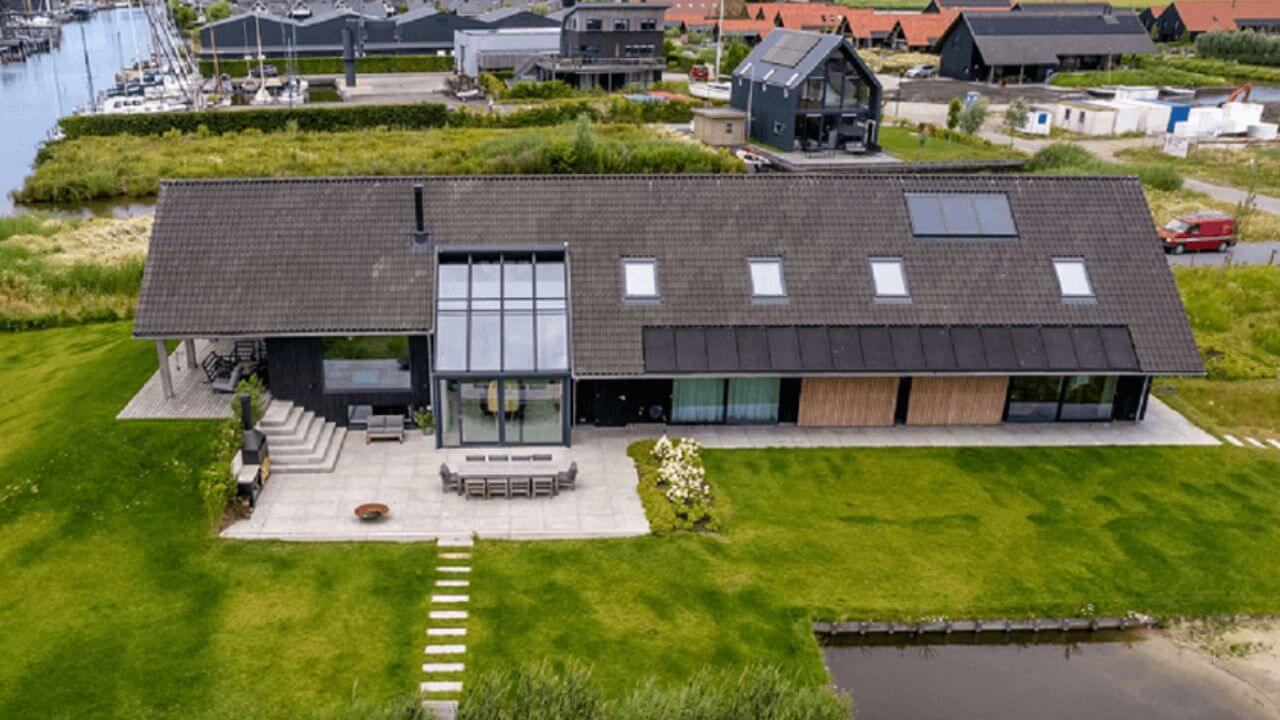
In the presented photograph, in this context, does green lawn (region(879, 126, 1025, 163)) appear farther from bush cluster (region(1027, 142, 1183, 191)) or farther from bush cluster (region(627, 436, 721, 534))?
bush cluster (region(627, 436, 721, 534))

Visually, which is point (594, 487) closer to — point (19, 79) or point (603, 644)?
point (603, 644)

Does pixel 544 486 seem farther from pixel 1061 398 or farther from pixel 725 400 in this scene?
pixel 1061 398

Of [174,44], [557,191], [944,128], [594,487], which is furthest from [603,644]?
[174,44]

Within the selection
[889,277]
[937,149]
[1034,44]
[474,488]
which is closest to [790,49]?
[937,149]

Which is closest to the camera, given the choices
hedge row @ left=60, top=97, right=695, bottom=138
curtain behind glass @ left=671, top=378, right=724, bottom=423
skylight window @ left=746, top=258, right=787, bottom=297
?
curtain behind glass @ left=671, top=378, right=724, bottom=423

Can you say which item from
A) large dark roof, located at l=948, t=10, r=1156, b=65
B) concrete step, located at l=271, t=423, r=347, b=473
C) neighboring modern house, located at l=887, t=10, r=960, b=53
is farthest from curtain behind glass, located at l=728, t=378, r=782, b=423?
neighboring modern house, located at l=887, t=10, r=960, b=53
